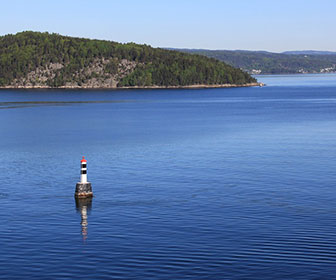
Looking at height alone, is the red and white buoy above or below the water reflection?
above

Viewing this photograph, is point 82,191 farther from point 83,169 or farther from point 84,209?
point 84,209

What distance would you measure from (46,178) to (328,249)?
921 inches

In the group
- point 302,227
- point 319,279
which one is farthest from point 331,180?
point 319,279

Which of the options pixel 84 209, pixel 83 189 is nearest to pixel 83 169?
pixel 83 189

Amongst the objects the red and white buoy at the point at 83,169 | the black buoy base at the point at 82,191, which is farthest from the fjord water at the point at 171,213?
the red and white buoy at the point at 83,169

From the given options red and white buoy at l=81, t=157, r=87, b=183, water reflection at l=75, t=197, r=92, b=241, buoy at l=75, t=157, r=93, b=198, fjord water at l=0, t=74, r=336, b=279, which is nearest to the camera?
fjord water at l=0, t=74, r=336, b=279

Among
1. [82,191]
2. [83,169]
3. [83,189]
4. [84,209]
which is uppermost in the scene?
[83,169]

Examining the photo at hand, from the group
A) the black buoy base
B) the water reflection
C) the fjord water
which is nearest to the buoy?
the black buoy base

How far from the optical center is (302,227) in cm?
2791

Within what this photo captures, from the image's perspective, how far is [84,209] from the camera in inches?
1277

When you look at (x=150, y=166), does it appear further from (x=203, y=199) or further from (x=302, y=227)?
(x=302, y=227)

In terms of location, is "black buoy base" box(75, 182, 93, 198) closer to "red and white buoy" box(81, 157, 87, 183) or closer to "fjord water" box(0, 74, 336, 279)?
"red and white buoy" box(81, 157, 87, 183)

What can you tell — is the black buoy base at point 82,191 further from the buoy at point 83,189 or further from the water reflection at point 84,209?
the water reflection at point 84,209

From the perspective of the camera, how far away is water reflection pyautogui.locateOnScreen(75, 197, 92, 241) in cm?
2797
